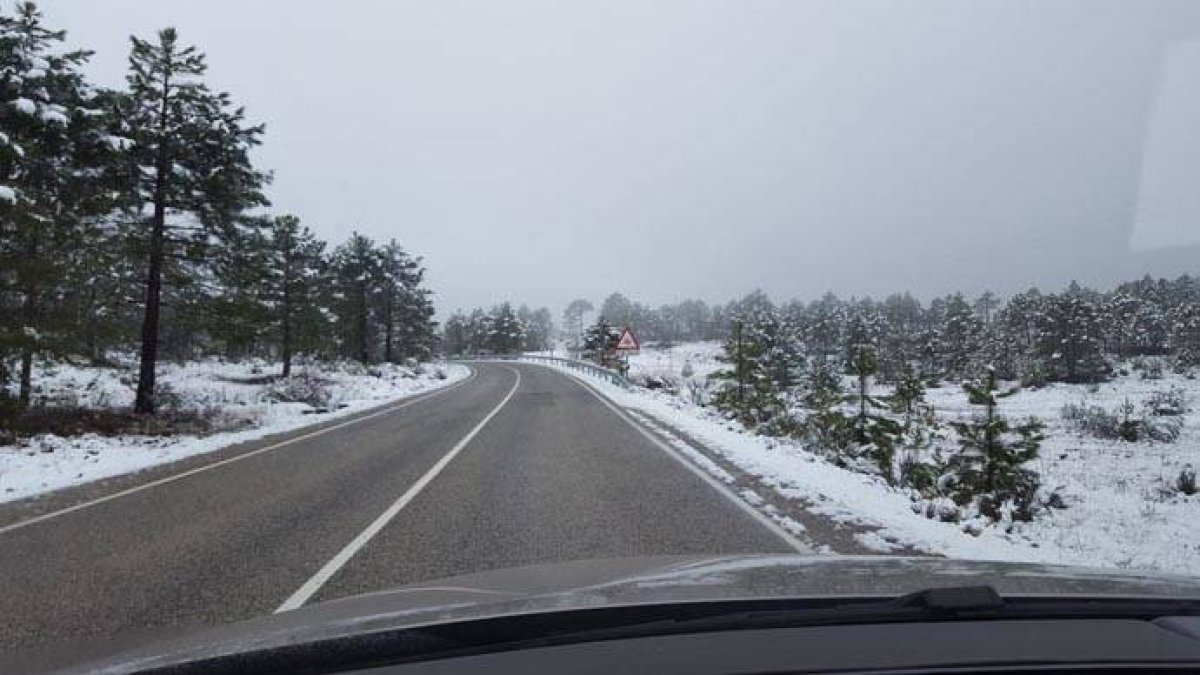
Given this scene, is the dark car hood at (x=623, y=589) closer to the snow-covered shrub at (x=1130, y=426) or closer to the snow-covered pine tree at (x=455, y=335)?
the snow-covered shrub at (x=1130, y=426)

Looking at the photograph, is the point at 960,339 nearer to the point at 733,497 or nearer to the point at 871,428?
the point at 871,428

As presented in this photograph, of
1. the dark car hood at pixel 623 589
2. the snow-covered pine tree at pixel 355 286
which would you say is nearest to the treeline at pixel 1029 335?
the snow-covered pine tree at pixel 355 286

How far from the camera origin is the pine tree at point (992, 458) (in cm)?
1004

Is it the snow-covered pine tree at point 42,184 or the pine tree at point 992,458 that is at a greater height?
the snow-covered pine tree at point 42,184

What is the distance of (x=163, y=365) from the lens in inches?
1501

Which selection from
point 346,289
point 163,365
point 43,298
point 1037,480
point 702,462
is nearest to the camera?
point 1037,480

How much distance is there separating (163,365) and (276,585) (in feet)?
122

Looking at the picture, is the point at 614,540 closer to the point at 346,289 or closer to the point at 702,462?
the point at 702,462

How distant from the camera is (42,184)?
57.1 ft

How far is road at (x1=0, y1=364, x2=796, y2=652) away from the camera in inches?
215

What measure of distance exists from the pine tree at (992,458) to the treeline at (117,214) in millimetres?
15471

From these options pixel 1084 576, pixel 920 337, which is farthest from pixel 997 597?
pixel 920 337

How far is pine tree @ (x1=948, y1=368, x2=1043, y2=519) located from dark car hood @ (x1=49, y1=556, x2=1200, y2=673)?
7.38m

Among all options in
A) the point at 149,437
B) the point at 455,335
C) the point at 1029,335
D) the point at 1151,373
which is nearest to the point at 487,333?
the point at 455,335
